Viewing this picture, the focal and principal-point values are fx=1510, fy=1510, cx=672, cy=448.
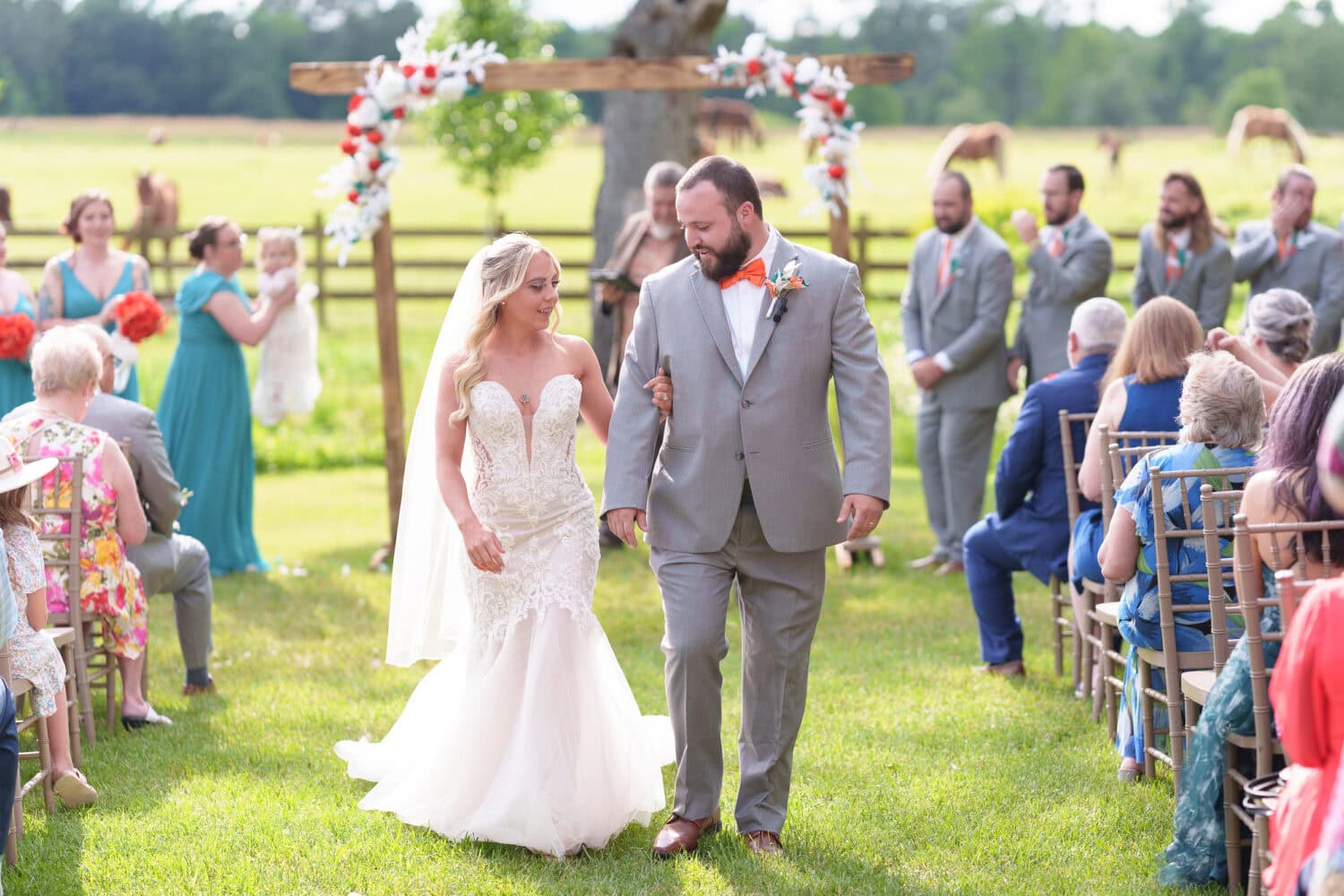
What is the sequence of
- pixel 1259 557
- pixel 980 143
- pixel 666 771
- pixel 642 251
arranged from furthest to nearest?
pixel 980 143 → pixel 642 251 → pixel 666 771 → pixel 1259 557

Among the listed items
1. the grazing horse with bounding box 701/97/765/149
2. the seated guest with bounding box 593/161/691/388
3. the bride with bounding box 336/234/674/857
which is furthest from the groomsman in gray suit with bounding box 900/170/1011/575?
the grazing horse with bounding box 701/97/765/149

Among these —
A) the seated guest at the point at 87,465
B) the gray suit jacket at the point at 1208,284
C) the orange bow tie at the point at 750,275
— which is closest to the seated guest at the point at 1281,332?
the orange bow tie at the point at 750,275

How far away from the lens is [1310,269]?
9.63 metres

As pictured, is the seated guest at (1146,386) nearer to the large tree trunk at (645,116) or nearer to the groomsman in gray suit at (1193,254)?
the groomsman in gray suit at (1193,254)

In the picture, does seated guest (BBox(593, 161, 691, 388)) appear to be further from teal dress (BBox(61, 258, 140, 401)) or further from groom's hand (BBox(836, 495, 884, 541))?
groom's hand (BBox(836, 495, 884, 541))

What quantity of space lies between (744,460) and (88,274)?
19.9ft

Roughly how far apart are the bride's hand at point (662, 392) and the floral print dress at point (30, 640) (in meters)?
2.04

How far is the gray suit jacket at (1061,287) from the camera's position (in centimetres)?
927

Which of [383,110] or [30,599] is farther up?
A: [383,110]

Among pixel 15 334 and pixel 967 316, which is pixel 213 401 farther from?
pixel 967 316

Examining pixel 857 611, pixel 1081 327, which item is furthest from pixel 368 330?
pixel 1081 327

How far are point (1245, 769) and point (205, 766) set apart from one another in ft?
12.5

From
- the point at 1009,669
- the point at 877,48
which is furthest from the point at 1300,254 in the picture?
the point at 877,48

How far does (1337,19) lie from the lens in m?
46.6
